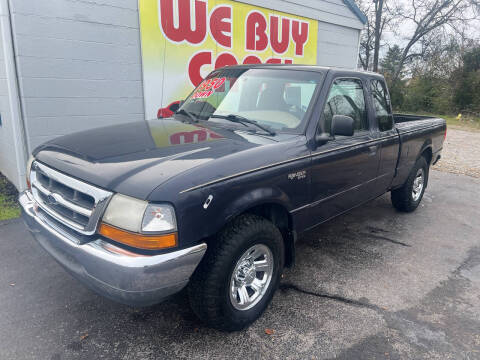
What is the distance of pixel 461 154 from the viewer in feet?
34.0

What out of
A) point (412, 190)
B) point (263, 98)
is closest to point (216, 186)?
point (263, 98)

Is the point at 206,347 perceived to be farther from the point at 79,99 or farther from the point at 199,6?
the point at 199,6

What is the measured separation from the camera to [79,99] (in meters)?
5.57

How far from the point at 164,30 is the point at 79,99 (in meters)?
1.84

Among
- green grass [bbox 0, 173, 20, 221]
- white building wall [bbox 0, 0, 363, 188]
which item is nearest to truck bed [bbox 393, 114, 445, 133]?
white building wall [bbox 0, 0, 363, 188]

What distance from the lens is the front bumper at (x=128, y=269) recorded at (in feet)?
6.97

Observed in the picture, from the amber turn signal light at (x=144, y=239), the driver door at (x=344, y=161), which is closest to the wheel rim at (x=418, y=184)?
the driver door at (x=344, y=161)

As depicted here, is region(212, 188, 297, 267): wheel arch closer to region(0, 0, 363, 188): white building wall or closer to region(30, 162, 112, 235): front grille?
region(30, 162, 112, 235): front grille

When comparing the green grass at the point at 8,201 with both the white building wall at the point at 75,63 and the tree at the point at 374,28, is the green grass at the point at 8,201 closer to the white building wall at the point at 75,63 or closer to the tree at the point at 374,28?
the white building wall at the point at 75,63

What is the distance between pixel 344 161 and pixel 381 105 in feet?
4.00

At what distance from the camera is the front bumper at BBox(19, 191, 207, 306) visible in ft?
6.97

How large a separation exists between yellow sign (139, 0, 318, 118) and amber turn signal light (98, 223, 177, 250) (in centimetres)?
448

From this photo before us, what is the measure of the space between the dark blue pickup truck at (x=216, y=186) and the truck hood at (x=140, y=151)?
10 mm

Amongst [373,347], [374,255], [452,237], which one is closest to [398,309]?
[373,347]
